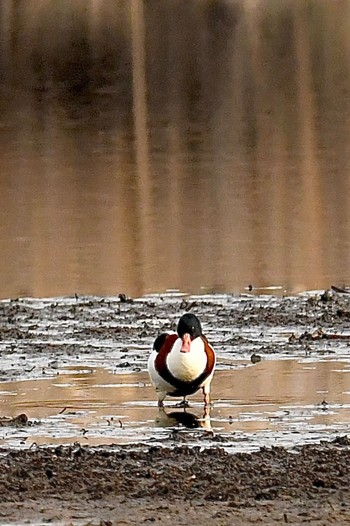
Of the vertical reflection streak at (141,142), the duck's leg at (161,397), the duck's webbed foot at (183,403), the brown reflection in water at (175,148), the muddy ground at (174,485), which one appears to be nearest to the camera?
the muddy ground at (174,485)

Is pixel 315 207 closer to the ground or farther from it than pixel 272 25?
closer to the ground

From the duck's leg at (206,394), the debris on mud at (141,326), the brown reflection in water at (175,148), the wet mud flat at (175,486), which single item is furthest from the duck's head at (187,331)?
the brown reflection in water at (175,148)

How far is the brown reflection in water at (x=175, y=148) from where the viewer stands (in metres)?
18.2

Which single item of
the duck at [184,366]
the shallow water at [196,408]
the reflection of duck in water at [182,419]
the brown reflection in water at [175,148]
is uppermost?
the brown reflection in water at [175,148]

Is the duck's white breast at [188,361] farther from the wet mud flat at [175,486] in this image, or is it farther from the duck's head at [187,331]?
the wet mud flat at [175,486]

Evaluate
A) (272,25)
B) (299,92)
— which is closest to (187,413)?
(299,92)

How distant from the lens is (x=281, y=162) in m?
31.5

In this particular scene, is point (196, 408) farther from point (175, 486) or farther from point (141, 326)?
point (175, 486)

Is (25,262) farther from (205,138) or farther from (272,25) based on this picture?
(272,25)

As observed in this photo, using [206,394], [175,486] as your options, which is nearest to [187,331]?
[206,394]

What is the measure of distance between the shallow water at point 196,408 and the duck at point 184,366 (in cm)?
13

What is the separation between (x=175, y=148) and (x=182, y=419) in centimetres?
2496

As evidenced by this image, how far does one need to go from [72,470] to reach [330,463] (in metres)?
1.23

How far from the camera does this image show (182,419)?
33.6ft
